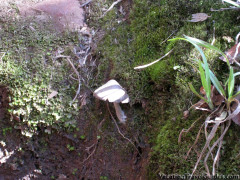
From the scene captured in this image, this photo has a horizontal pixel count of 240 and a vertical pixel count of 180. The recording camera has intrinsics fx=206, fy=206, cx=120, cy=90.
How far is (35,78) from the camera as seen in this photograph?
2.35 meters

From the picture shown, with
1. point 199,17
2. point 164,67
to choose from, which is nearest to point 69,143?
point 164,67

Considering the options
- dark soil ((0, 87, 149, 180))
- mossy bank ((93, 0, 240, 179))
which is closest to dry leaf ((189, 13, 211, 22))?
mossy bank ((93, 0, 240, 179))

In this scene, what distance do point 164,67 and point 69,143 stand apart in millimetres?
1392

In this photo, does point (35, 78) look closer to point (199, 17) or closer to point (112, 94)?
point (112, 94)

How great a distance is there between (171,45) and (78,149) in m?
1.56

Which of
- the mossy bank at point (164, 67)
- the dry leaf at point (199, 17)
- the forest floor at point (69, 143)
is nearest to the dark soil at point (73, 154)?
the forest floor at point (69, 143)

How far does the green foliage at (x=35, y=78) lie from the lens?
2.32m

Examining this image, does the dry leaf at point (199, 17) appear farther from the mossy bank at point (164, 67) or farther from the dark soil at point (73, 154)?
the dark soil at point (73, 154)

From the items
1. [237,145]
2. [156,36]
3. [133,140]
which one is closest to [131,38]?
[156,36]

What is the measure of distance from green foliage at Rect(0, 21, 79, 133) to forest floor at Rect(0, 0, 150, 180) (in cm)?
10

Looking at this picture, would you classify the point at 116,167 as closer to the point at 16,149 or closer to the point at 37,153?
the point at 37,153

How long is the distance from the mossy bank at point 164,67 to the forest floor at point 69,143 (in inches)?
9.5

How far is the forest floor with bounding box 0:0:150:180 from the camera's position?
2.24 m

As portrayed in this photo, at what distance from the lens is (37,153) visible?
2.51 m
